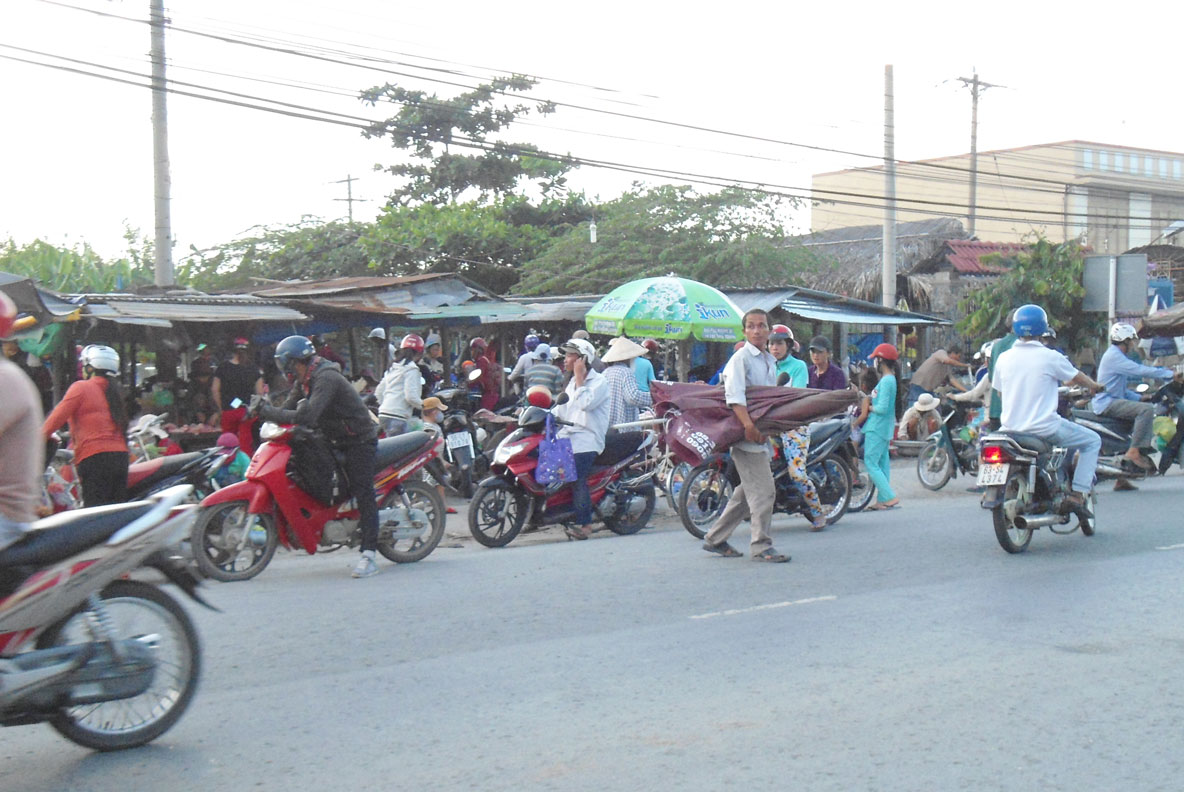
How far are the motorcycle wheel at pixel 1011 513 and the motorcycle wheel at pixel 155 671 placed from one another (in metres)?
6.12

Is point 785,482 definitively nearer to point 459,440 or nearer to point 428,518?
point 428,518

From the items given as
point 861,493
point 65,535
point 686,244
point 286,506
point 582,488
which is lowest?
point 861,493

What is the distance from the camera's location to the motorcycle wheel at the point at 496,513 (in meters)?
9.74

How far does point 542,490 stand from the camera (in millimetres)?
9820

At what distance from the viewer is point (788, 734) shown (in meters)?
4.72

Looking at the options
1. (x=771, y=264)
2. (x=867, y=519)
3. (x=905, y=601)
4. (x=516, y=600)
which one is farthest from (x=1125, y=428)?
(x=771, y=264)

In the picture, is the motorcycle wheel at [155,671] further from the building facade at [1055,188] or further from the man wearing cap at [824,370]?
the building facade at [1055,188]

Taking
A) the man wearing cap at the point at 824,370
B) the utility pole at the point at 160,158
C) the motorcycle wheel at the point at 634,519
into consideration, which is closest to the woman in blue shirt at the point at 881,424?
the man wearing cap at the point at 824,370

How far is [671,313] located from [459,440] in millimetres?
3506

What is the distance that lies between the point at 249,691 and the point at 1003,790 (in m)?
3.31

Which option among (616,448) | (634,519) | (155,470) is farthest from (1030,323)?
(155,470)

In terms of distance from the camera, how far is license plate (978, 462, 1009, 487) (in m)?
8.55

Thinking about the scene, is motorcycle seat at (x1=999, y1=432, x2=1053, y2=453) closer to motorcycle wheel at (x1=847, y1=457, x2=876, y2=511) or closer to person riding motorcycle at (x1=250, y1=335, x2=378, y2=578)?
motorcycle wheel at (x1=847, y1=457, x2=876, y2=511)

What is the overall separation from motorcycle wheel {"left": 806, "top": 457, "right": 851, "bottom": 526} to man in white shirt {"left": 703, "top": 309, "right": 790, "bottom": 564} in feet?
6.54
